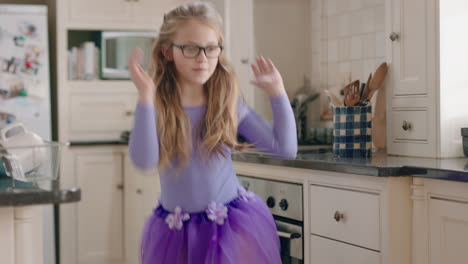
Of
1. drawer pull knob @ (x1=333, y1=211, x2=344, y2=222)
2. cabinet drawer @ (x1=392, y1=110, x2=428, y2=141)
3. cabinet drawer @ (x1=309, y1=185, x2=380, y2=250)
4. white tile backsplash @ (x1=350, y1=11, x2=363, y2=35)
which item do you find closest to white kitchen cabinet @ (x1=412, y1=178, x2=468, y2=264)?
cabinet drawer @ (x1=309, y1=185, x2=380, y2=250)

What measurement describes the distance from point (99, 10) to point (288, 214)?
2.04m

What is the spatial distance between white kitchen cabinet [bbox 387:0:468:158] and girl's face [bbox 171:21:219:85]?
117cm

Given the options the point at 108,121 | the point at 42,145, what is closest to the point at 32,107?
the point at 108,121

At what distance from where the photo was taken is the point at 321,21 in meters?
3.51

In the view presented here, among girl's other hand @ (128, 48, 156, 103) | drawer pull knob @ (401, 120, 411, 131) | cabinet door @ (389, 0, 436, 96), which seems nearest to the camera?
girl's other hand @ (128, 48, 156, 103)

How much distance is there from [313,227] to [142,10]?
2.13 m

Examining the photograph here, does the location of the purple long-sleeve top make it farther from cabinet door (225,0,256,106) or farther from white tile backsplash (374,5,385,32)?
cabinet door (225,0,256,106)

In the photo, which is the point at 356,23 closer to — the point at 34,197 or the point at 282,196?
the point at 282,196

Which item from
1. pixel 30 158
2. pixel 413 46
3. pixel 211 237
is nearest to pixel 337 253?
pixel 413 46

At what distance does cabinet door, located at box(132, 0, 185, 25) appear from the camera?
13.2 feet

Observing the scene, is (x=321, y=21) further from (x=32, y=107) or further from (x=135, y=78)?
(x=135, y=78)

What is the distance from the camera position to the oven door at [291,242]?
249cm

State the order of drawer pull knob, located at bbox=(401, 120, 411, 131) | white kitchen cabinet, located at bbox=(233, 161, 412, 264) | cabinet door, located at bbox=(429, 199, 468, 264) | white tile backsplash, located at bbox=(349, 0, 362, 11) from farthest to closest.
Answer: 1. white tile backsplash, located at bbox=(349, 0, 362, 11)
2. drawer pull knob, located at bbox=(401, 120, 411, 131)
3. white kitchen cabinet, located at bbox=(233, 161, 412, 264)
4. cabinet door, located at bbox=(429, 199, 468, 264)

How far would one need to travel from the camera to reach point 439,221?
2.01 m
